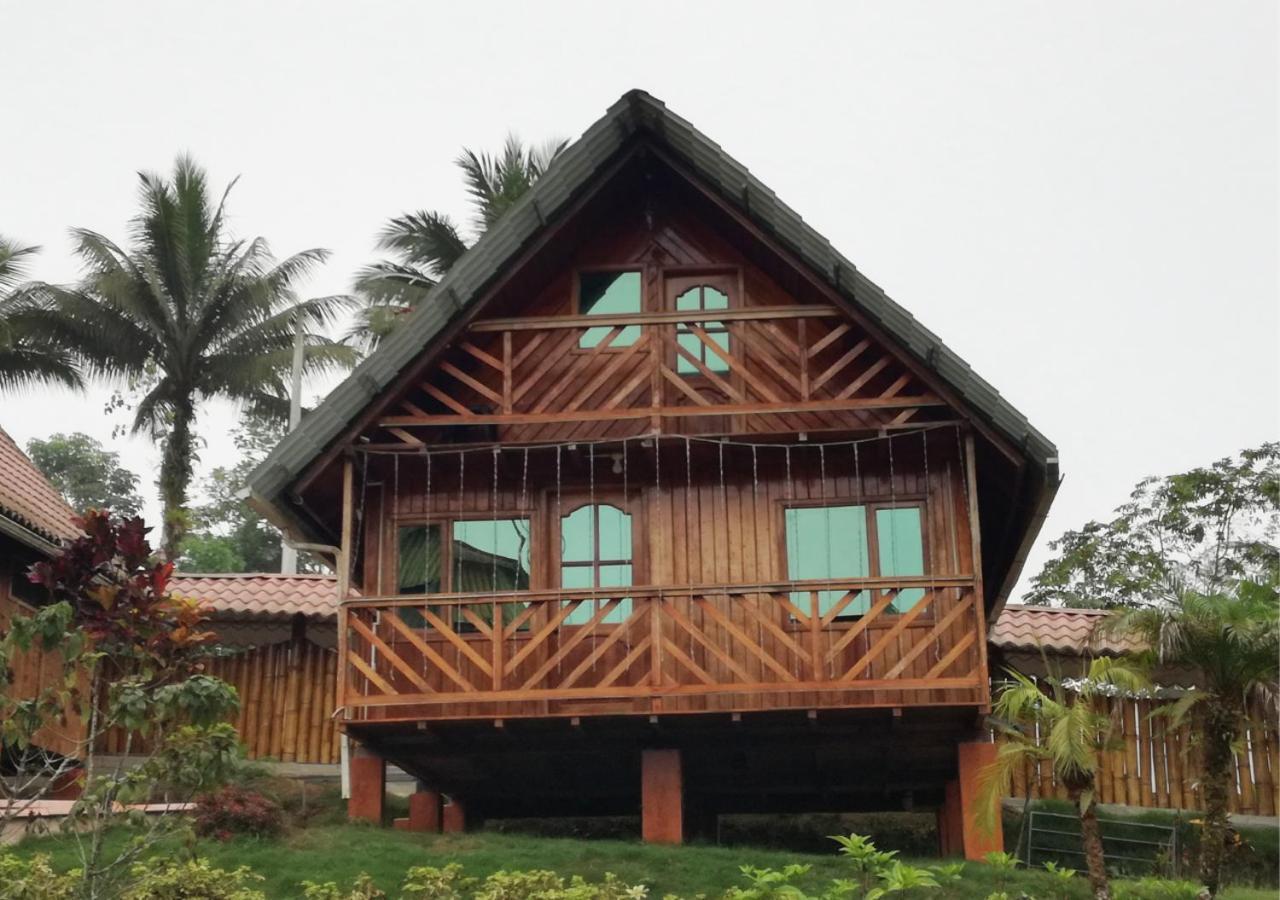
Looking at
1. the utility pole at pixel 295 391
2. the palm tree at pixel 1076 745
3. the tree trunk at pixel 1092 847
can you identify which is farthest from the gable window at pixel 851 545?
the utility pole at pixel 295 391

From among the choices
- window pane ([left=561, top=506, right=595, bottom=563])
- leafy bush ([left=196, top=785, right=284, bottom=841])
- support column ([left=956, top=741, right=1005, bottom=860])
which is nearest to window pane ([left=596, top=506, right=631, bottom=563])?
window pane ([left=561, top=506, right=595, bottom=563])

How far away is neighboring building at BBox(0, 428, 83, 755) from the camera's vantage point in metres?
20.1

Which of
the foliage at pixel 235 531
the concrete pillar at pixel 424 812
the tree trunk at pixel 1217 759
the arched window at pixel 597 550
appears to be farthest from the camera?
the foliage at pixel 235 531

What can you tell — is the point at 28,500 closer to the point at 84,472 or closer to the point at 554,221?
the point at 554,221

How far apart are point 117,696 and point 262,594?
991 cm

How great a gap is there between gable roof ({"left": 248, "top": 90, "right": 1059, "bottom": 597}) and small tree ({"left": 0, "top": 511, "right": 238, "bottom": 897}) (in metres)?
2.20

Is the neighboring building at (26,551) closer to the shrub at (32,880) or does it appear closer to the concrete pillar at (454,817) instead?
the concrete pillar at (454,817)

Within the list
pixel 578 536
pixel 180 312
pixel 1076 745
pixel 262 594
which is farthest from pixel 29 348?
pixel 1076 745

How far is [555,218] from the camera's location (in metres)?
18.1

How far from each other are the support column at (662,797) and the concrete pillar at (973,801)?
2.58 metres

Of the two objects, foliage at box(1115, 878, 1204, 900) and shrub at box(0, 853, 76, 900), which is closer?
shrub at box(0, 853, 76, 900)

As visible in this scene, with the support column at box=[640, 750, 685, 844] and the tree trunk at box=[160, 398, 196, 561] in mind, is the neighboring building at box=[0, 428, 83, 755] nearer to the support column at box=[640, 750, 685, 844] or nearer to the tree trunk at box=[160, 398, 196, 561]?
the support column at box=[640, 750, 685, 844]

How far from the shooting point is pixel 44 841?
16531 mm

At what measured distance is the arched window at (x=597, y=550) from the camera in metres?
18.2
